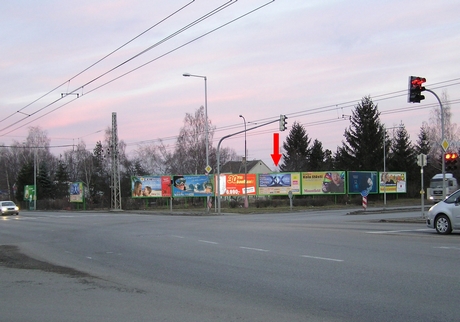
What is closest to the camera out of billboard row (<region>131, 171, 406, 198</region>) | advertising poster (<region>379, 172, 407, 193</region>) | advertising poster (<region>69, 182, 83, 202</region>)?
billboard row (<region>131, 171, 406, 198</region>)

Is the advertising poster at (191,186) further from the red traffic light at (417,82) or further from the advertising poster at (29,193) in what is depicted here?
the red traffic light at (417,82)

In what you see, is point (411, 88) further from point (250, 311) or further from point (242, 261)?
point (250, 311)

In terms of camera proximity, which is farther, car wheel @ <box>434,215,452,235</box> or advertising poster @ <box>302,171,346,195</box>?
advertising poster @ <box>302,171,346,195</box>

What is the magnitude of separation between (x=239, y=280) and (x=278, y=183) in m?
47.2

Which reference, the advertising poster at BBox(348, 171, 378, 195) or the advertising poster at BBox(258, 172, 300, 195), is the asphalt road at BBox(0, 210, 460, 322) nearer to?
the advertising poster at BBox(258, 172, 300, 195)

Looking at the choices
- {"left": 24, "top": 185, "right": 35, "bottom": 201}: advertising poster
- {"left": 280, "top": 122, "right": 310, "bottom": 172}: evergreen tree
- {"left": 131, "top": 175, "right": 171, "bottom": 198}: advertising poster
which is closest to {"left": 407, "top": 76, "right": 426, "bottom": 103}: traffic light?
{"left": 131, "top": 175, "right": 171, "bottom": 198}: advertising poster

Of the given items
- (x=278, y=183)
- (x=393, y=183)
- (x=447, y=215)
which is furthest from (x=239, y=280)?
(x=393, y=183)

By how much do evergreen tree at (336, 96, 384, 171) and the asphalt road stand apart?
59.6 m

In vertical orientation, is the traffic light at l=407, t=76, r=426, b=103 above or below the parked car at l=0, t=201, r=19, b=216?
above

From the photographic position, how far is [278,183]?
5659 cm

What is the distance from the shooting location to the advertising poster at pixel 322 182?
56.8 m

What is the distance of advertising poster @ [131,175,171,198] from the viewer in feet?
190

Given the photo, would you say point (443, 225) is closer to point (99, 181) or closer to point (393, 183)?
point (393, 183)

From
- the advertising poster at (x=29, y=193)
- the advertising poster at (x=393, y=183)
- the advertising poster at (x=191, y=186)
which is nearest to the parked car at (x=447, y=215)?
the advertising poster at (x=191, y=186)
